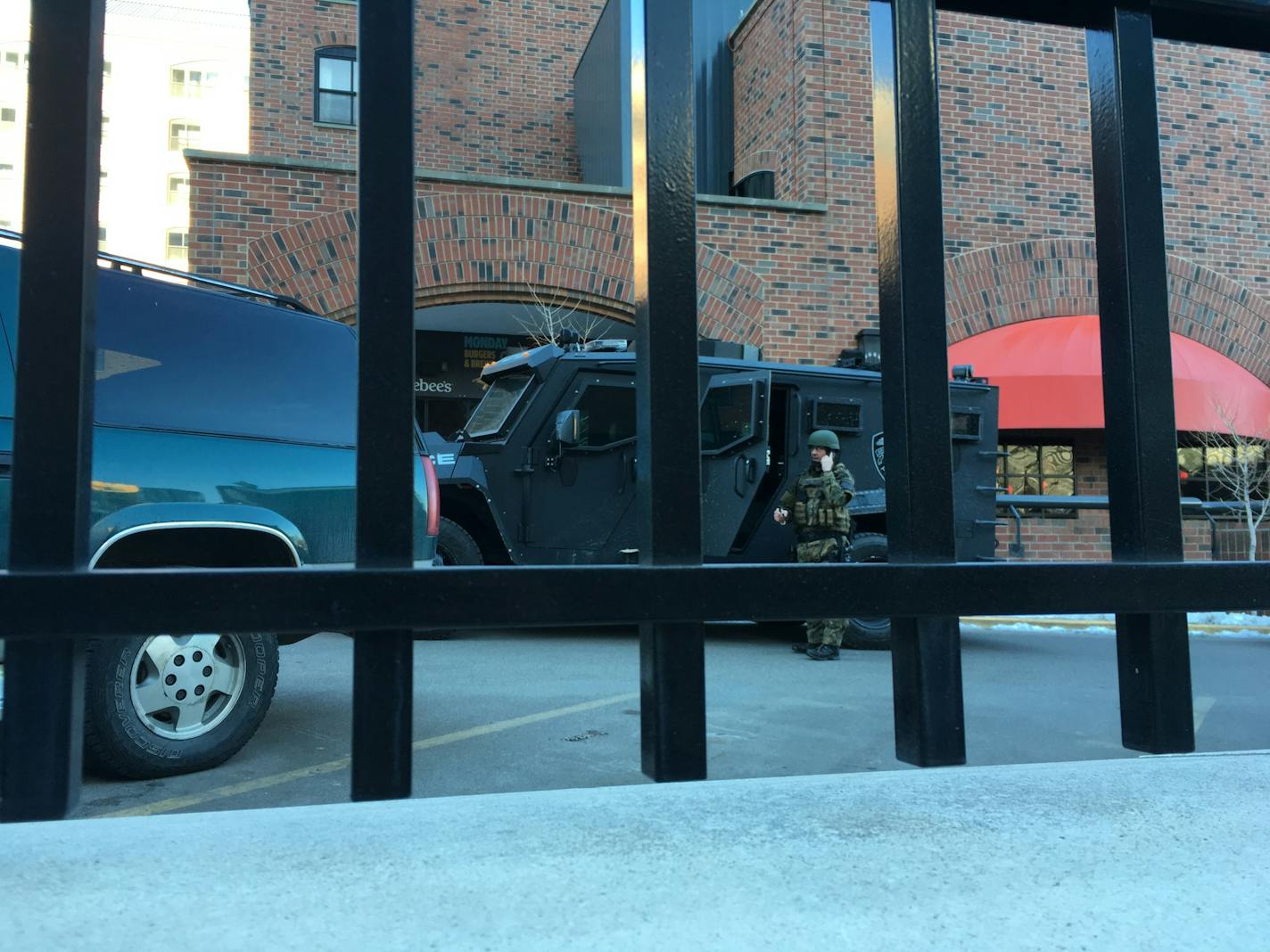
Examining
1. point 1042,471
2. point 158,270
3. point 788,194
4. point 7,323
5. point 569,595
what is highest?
point 788,194

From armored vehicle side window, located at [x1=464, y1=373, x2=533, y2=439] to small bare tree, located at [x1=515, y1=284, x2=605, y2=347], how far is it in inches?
114

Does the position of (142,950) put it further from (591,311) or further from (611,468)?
(591,311)

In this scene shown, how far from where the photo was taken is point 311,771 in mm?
4273

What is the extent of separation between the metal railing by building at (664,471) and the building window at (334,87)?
14414mm

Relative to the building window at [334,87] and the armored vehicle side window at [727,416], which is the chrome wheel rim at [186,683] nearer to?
the armored vehicle side window at [727,416]

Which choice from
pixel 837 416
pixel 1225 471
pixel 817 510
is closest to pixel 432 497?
pixel 817 510

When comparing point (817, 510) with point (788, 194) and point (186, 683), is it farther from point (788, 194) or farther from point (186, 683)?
point (788, 194)

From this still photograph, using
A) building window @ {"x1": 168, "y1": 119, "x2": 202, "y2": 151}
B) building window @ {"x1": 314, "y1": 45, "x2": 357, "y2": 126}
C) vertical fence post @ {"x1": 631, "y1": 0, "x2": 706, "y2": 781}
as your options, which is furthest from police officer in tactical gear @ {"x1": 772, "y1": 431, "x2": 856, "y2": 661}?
building window @ {"x1": 168, "y1": 119, "x2": 202, "y2": 151}

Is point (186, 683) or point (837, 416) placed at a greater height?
point (837, 416)

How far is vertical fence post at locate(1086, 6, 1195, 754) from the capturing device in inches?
90.4

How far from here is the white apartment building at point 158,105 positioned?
49.6 metres

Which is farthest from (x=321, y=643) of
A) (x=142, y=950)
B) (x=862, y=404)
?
(x=142, y=950)

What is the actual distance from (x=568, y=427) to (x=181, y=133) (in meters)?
52.5

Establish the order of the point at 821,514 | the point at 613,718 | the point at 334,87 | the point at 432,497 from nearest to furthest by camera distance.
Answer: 1. the point at 432,497
2. the point at 613,718
3. the point at 821,514
4. the point at 334,87
